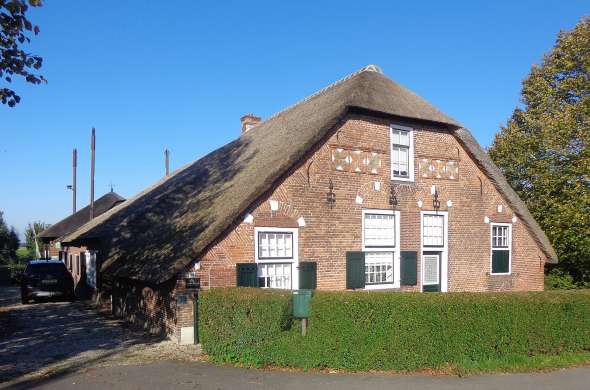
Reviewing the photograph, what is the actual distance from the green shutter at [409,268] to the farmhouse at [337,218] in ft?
0.14

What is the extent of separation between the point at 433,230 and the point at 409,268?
164 centimetres

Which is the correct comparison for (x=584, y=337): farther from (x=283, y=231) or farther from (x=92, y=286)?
(x=92, y=286)

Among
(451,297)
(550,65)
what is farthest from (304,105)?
(550,65)

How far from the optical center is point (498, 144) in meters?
24.9

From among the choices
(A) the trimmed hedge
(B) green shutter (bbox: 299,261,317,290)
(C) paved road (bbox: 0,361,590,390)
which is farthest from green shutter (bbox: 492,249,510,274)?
(C) paved road (bbox: 0,361,590,390)

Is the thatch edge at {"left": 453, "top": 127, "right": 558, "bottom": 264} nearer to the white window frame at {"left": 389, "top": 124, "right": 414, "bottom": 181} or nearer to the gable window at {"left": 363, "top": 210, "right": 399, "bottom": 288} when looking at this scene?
the white window frame at {"left": 389, "top": 124, "right": 414, "bottom": 181}

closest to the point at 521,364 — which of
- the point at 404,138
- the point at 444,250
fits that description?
the point at 444,250

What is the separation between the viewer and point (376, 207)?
14.7 m

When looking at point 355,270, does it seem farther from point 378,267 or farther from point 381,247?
point 381,247

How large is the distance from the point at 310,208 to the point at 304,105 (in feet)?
19.5

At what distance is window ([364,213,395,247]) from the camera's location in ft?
48.1

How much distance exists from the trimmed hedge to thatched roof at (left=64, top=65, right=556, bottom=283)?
2.61 metres

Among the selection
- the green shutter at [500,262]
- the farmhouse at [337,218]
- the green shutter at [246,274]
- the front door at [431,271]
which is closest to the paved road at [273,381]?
the farmhouse at [337,218]

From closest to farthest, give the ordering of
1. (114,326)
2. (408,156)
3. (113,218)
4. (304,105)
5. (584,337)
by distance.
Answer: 1. (584,337)
2. (114,326)
3. (408,156)
4. (304,105)
5. (113,218)
